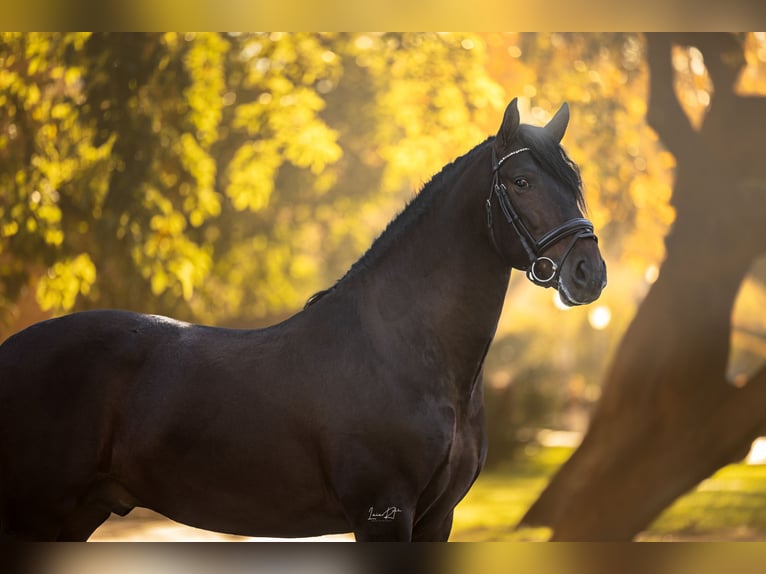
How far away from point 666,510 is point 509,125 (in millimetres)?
7659

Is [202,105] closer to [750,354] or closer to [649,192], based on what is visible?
[649,192]

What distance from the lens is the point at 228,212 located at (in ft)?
37.3

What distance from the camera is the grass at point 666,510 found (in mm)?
9156

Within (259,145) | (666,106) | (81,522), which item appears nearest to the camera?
(81,522)

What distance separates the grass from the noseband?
540 cm

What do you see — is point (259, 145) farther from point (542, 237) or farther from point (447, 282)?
point (542, 237)

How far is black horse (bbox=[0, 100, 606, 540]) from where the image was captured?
3014 mm

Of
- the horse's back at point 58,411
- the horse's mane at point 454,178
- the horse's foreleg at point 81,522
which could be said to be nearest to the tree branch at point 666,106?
the horse's mane at point 454,178

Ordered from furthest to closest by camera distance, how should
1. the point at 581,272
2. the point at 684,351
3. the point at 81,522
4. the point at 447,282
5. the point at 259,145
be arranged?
the point at 259,145 < the point at 684,351 < the point at 81,522 < the point at 447,282 < the point at 581,272

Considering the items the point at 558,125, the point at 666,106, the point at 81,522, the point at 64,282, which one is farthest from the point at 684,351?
the point at 81,522

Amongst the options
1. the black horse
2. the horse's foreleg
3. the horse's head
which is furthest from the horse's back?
the horse's head

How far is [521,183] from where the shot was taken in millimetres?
3070

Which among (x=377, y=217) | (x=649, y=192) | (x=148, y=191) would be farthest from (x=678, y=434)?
(x=377, y=217)

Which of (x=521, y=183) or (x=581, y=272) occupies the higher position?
(x=521, y=183)
